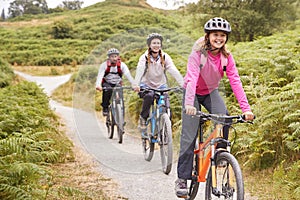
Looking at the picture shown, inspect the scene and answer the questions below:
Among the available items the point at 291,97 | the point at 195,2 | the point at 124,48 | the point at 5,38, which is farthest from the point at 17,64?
the point at 291,97

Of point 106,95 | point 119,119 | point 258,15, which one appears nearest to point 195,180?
point 119,119

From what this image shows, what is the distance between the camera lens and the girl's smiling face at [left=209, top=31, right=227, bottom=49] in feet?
14.5

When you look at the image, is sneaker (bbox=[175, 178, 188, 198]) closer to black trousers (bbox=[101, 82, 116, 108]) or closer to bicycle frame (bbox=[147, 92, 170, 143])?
bicycle frame (bbox=[147, 92, 170, 143])

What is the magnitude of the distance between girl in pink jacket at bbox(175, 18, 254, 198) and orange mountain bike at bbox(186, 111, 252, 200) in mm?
110

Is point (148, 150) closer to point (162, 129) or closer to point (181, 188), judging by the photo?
point (162, 129)

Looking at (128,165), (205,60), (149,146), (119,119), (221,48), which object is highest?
(221,48)

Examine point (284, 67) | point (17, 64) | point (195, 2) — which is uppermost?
point (195, 2)

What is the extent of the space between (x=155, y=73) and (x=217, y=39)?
2801 millimetres

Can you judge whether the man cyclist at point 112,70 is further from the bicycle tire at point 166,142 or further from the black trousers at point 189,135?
the black trousers at point 189,135

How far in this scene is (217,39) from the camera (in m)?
4.43

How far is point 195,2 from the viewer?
1791 cm

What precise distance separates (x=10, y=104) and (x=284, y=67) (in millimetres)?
5288

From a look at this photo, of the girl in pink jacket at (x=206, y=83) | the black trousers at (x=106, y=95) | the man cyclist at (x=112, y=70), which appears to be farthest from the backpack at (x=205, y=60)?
the black trousers at (x=106, y=95)

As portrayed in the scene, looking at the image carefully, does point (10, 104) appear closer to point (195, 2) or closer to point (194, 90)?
point (194, 90)
